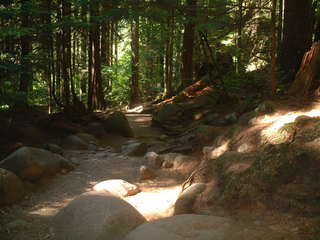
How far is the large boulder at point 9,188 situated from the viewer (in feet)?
18.5

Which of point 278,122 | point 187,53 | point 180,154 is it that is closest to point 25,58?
point 180,154

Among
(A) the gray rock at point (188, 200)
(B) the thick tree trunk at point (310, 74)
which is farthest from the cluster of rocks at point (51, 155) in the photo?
(B) the thick tree trunk at point (310, 74)

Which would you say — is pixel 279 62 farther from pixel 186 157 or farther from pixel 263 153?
pixel 263 153

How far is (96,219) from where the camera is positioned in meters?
4.49

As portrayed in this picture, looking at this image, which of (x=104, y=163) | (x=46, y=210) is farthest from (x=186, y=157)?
(x=46, y=210)

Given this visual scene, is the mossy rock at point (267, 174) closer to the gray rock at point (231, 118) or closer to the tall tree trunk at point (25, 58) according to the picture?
the gray rock at point (231, 118)

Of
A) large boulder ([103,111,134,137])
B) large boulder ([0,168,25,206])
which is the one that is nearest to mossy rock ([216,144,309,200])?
large boulder ([0,168,25,206])

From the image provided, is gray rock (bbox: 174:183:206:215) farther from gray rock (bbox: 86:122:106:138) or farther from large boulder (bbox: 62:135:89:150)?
gray rock (bbox: 86:122:106:138)

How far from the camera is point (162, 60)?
85.1 ft

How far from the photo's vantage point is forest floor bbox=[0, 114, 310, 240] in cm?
382

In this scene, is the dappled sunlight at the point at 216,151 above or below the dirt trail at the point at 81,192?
above

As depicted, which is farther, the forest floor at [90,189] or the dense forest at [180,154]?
the dense forest at [180,154]

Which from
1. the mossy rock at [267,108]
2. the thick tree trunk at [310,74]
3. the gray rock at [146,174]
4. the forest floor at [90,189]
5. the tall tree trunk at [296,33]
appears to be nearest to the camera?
the forest floor at [90,189]

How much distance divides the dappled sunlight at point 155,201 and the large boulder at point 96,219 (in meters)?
0.66
